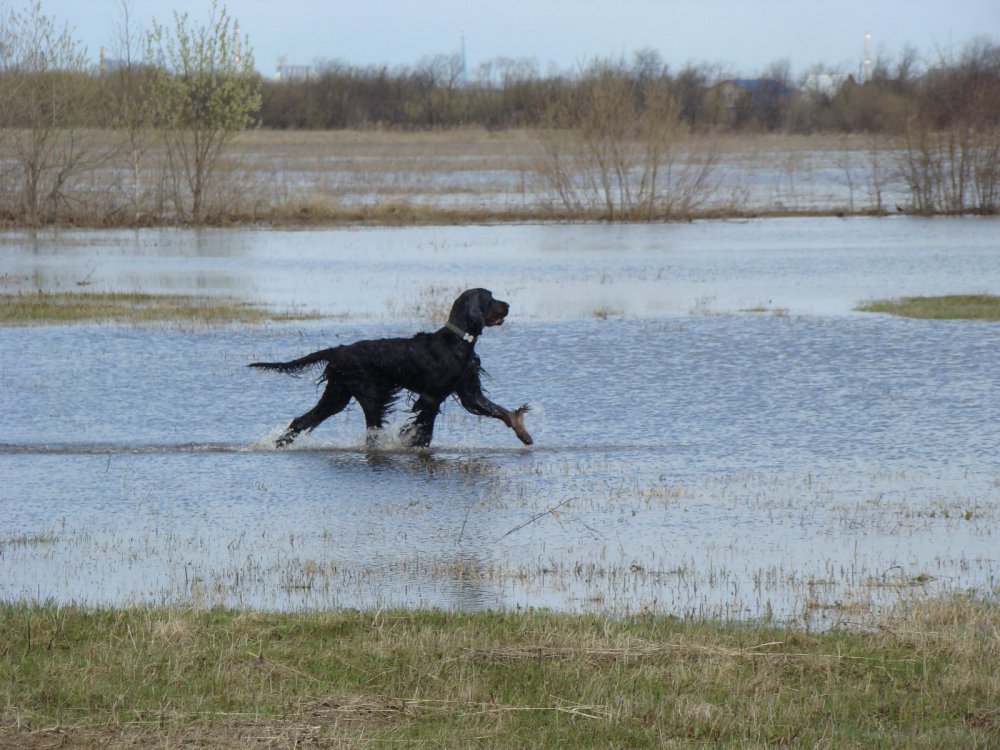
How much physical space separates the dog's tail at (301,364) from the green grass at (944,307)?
9.11 metres

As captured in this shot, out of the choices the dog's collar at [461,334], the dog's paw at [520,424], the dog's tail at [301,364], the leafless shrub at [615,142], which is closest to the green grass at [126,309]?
the dog's tail at [301,364]

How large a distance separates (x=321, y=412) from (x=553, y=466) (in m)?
1.87

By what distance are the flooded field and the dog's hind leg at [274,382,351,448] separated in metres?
0.17

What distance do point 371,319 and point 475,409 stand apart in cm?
766

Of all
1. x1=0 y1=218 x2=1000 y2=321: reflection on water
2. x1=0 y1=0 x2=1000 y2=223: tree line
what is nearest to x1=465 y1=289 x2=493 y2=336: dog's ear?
x1=0 y1=218 x2=1000 y2=321: reflection on water

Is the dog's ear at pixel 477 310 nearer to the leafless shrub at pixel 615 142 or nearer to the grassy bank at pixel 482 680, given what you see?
the grassy bank at pixel 482 680

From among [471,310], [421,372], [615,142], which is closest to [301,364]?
[421,372]

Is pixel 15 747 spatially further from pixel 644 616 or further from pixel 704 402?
pixel 704 402

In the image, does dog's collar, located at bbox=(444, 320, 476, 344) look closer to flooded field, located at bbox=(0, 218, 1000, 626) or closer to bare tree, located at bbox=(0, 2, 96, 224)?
flooded field, located at bbox=(0, 218, 1000, 626)

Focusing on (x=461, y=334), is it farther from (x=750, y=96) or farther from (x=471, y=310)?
(x=750, y=96)

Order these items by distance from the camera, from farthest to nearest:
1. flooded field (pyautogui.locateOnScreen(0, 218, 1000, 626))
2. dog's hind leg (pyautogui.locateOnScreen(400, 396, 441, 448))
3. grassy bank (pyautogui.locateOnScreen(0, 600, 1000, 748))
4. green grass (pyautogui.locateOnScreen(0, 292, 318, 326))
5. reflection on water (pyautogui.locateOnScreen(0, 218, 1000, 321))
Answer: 1. reflection on water (pyautogui.locateOnScreen(0, 218, 1000, 321))
2. green grass (pyautogui.locateOnScreen(0, 292, 318, 326))
3. dog's hind leg (pyautogui.locateOnScreen(400, 396, 441, 448))
4. flooded field (pyautogui.locateOnScreen(0, 218, 1000, 626))
5. grassy bank (pyautogui.locateOnScreen(0, 600, 1000, 748))

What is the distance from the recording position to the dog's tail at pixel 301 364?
10.6 metres

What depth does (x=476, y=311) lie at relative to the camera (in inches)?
411

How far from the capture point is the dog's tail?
10.6 m
